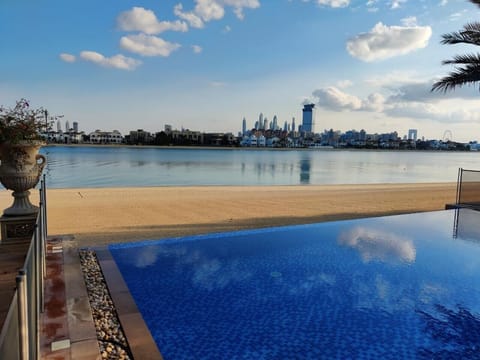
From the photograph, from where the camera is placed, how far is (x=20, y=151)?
15.2 ft

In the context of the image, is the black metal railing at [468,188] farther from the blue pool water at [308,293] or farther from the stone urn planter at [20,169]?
the stone urn planter at [20,169]

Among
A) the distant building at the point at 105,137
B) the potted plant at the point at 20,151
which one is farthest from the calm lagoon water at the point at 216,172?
the distant building at the point at 105,137

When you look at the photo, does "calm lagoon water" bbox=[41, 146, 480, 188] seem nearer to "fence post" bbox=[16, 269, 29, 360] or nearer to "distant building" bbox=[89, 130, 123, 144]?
"fence post" bbox=[16, 269, 29, 360]

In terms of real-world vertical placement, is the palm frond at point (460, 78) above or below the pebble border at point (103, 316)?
above

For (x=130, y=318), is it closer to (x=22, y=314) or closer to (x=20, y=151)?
(x=22, y=314)

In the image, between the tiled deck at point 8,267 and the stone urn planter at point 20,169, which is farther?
the stone urn planter at point 20,169

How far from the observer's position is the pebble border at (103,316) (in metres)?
3.02

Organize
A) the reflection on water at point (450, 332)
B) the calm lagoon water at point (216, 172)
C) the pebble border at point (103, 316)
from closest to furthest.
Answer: the pebble border at point (103, 316), the reflection on water at point (450, 332), the calm lagoon water at point (216, 172)

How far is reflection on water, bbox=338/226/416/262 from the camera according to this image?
6.89 metres

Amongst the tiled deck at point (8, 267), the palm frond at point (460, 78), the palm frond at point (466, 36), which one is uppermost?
the palm frond at point (466, 36)

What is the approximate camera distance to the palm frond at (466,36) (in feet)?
37.0

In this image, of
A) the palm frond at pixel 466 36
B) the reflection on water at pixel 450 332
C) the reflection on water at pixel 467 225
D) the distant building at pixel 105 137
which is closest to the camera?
the reflection on water at pixel 450 332

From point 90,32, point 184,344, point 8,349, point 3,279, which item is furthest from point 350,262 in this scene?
point 90,32

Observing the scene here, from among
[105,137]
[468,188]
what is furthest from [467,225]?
[105,137]
